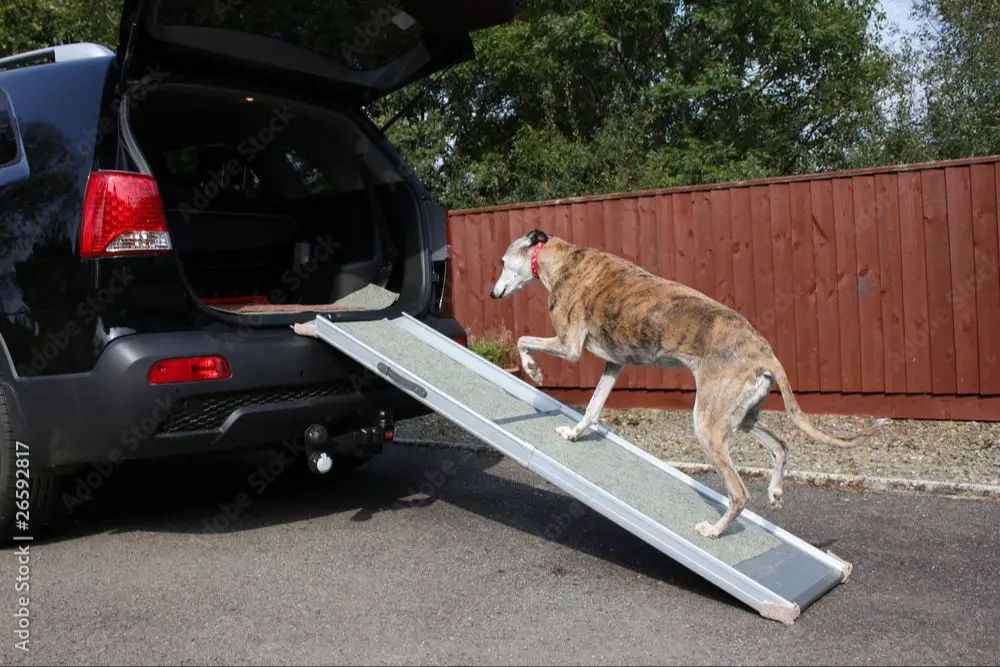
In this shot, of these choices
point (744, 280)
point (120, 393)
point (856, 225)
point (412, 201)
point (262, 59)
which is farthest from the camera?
point (744, 280)

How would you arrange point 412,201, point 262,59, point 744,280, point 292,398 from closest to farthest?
1. point 292,398
2. point 262,59
3. point 412,201
4. point 744,280

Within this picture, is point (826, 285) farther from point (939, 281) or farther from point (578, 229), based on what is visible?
point (578, 229)

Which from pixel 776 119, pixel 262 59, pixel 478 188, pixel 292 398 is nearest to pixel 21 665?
pixel 292 398

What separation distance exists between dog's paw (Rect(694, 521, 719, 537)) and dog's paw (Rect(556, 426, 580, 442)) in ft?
3.11

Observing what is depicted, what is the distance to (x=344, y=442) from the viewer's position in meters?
4.48

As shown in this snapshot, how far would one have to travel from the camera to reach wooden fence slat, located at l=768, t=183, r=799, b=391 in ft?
26.6

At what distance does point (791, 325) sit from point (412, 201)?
4302mm

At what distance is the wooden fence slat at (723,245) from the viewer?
8.38 metres

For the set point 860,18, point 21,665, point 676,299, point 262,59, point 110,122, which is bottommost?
point 21,665

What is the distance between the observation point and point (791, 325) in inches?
320

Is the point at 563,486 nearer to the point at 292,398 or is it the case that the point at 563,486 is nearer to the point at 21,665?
the point at 292,398

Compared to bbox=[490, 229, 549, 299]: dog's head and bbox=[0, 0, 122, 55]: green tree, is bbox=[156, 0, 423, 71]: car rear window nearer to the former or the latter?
bbox=[490, 229, 549, 299]: dog's head

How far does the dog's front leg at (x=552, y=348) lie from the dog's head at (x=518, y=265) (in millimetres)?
428

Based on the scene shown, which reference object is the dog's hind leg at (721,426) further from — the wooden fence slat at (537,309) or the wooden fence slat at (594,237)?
the wooden fence slat at (537,309)
